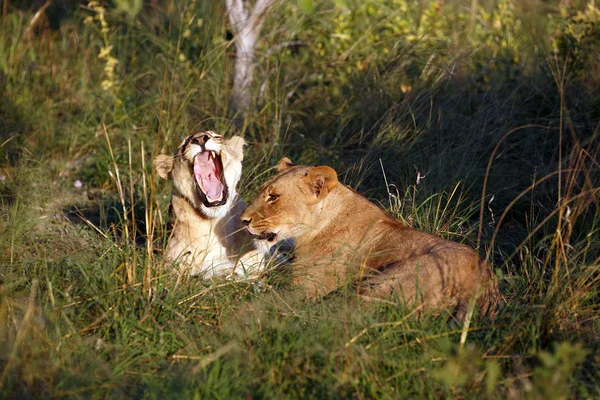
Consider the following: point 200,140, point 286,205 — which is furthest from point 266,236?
point 200,140

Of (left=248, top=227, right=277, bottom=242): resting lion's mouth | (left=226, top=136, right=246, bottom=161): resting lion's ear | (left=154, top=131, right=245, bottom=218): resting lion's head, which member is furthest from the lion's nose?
(left=248, top=227, right=277, bottom=242): resting lion's mouth

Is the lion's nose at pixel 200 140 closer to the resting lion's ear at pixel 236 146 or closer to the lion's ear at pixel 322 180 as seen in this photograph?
the resting lion's ear at pixel 236 146

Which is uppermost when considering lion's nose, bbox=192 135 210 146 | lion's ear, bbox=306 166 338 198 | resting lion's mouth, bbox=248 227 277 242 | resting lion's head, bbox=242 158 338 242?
lion's nose, bbox=192 135 210 146

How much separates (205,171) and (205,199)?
0.19 meters

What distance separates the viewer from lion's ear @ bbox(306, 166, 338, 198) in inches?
171

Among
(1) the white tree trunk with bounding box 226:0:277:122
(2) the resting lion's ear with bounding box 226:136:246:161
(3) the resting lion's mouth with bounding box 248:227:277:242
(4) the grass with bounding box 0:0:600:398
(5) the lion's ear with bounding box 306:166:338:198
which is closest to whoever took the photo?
(4) the grass with bounding box 0:0:600:398

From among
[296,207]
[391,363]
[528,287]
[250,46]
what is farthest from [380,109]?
[391,363]

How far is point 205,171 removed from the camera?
468 centimetres

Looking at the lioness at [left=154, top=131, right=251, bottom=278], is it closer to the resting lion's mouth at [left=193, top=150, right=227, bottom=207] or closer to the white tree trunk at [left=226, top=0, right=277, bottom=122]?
the resting lion's mouth at [left=193, top=150, right=227, bottom=207]

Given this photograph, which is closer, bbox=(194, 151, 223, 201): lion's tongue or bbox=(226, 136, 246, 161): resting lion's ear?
bbox=(194, 151, 223, 201): lion's tongue

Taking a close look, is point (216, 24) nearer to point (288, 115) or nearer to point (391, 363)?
point (288, 115)

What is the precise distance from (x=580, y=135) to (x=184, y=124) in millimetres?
2878

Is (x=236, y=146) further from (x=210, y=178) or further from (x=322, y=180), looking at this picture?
(x=322, y=180)

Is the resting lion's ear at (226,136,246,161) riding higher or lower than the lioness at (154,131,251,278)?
higher
